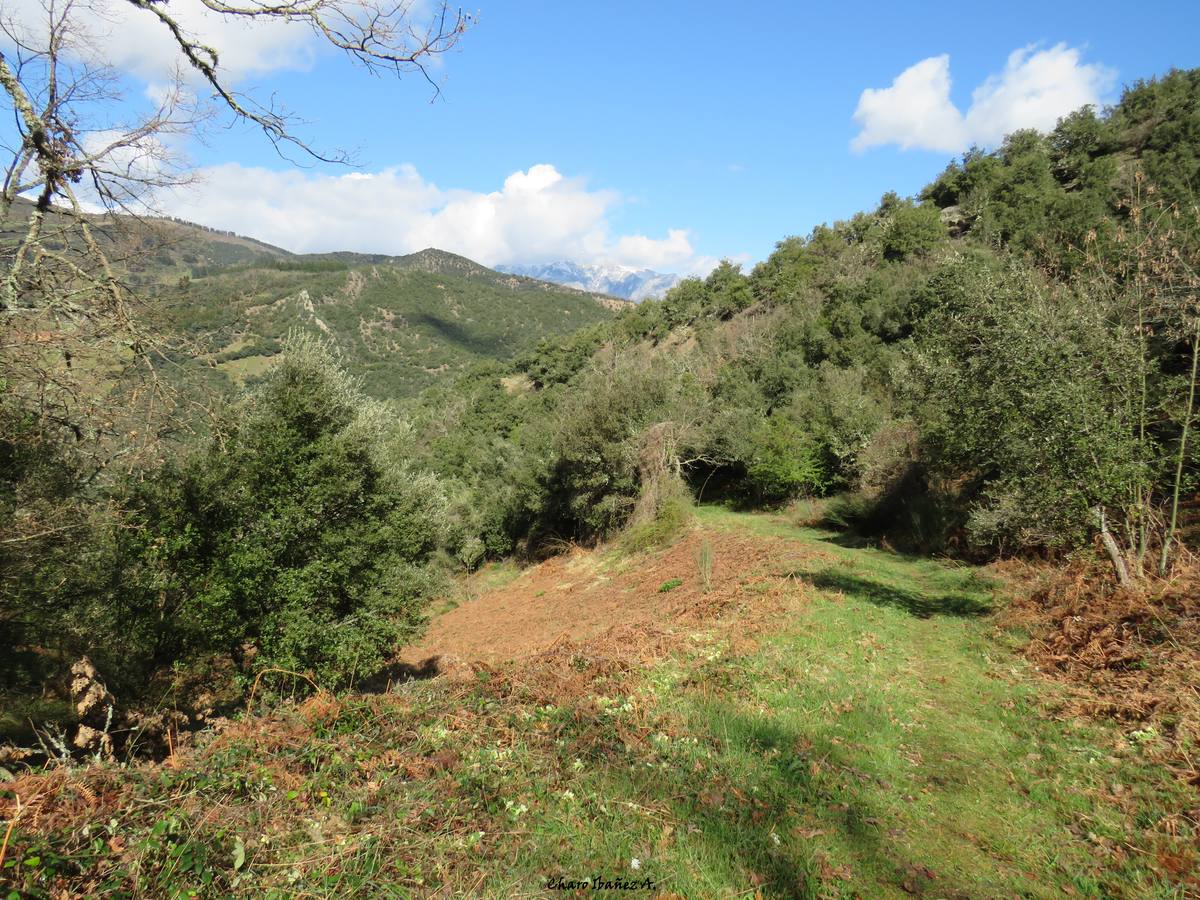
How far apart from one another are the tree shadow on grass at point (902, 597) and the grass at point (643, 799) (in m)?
3.63

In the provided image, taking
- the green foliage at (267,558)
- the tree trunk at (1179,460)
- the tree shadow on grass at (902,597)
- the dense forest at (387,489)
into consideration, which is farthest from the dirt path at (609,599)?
the tree trunk at (1179,460)

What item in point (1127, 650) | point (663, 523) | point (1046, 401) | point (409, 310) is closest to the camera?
point (1127, 650)

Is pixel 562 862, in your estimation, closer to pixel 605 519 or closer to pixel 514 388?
pixel 605 519

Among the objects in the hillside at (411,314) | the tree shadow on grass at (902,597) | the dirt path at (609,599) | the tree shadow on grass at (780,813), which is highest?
the hillside at (411,314)

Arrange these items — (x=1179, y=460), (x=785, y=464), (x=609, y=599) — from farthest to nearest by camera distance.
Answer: (x=785, y=464) → (x=609, y=599) → (x=1179, y=460)

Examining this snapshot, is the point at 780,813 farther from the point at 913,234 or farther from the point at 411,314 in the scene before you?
the point at 411,314

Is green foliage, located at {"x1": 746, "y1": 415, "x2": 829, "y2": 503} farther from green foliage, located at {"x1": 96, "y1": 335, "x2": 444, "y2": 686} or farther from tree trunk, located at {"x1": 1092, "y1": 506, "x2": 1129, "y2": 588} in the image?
green foliage, located at {"x1": 96, "y1": 335, "x2": 444, "y2": 686}

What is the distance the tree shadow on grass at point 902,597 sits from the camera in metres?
11.4

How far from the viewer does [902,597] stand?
1255cm

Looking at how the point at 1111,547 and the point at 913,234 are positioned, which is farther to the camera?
the point at 913,234

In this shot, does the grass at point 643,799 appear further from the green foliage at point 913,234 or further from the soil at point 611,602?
the green foliage at point 913,234

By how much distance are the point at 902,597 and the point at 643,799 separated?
979 cm

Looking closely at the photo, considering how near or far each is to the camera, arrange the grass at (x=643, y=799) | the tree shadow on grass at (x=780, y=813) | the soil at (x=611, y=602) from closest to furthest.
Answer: the grass at (x=643, y=799) < the tree shadow on grass at (x=780, y=813) < the soil at (x=611, y=602)

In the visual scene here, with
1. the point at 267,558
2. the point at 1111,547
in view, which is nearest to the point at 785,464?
the point at 1111,547
